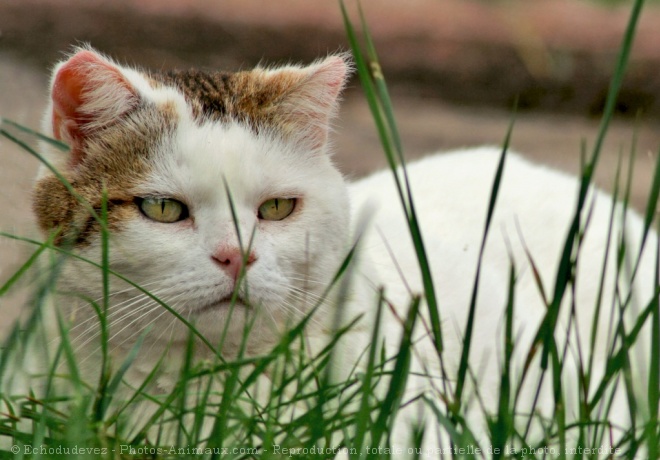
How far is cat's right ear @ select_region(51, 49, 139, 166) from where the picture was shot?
5.53ft

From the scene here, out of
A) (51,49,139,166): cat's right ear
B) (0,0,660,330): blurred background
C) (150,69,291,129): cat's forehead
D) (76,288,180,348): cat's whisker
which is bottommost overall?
(76,288,180,348): cat's whisker

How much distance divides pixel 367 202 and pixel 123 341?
0.85m

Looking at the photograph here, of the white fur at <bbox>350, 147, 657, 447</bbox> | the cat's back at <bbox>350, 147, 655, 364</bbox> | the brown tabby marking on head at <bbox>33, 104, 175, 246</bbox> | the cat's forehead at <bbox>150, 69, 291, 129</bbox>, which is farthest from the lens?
the cat's back at <bbox>350, 147, 655, 364</bbox>

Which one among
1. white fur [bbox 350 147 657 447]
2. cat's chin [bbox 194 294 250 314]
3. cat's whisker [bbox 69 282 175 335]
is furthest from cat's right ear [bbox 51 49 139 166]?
white fur [bbox 350 147 657 447]

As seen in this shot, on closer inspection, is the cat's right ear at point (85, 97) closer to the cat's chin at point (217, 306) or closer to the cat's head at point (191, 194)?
the cat's head at point (191, 194)

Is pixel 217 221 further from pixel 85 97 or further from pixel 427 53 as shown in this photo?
pixel 427 53

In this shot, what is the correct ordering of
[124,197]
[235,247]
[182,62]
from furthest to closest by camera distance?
1. [182,62]
2. [124,197]
3. [235,247]

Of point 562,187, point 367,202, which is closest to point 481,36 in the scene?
point 562,187

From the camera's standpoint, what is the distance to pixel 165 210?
1.67 m

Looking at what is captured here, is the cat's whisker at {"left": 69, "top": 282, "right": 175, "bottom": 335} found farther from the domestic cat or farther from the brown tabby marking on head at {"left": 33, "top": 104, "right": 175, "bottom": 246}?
the brown tabby marking on head at {"left": 33, "top": 104, "right": 175, "bottom": 246}

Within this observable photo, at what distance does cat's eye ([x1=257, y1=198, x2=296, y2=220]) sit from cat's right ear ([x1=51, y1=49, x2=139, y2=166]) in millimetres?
337

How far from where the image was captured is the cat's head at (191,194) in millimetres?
1615

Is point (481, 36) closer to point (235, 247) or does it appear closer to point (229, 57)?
point (229, 57)

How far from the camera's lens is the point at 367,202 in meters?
2.33
